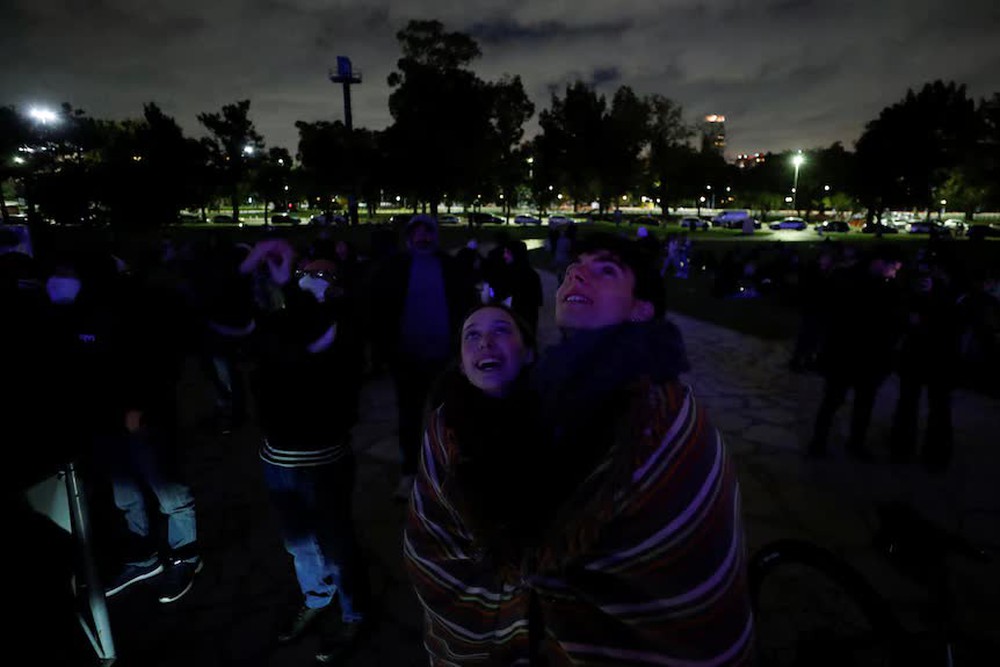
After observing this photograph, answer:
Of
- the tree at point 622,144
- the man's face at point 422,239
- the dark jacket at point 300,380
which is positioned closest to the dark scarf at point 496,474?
the dark jacket at point 300,380

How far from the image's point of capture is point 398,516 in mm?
4211

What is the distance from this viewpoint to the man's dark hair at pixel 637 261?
1565 mm

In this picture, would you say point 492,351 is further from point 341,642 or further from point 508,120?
point 508,120

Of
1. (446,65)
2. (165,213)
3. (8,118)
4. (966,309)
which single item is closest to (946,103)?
(446,65)

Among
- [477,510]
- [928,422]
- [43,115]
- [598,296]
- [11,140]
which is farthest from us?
[43,115]

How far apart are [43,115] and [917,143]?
65.8m

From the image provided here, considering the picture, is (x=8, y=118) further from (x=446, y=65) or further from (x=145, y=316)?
(x=145, y=316)

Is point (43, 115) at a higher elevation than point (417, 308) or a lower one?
higher

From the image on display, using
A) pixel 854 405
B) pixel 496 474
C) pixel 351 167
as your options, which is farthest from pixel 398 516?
pixel 351 167

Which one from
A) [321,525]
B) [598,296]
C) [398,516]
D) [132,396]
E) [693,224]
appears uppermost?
[693,224]

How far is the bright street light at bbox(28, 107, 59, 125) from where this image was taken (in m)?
31.4

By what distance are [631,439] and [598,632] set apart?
59 centimetres

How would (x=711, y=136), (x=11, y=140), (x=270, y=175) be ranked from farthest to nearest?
1. (x=711, y=136)
2. (x=270, y=175)
3. (x=11, y=140)

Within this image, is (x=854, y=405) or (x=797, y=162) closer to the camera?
(x=854, y=405)
